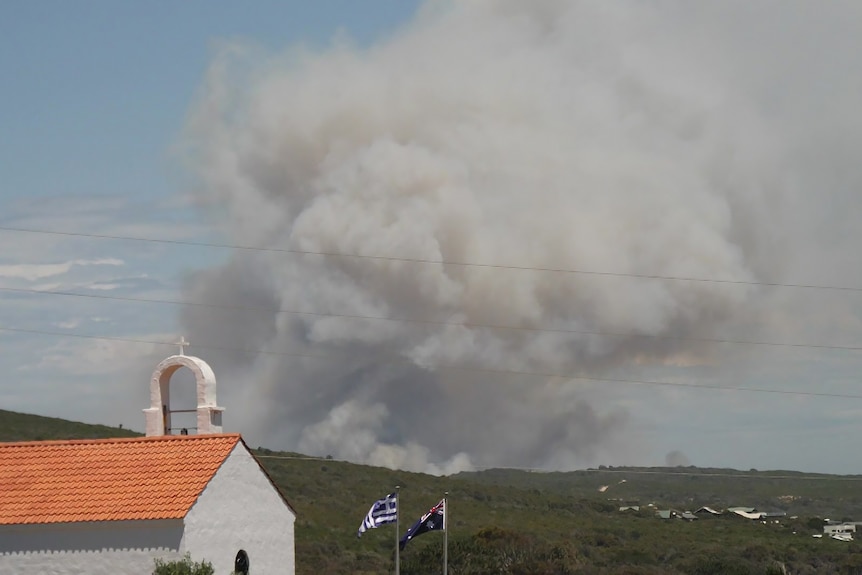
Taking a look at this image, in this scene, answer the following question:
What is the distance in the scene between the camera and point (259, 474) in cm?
3191

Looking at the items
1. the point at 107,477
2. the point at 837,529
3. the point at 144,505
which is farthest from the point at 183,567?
the point at 837,529

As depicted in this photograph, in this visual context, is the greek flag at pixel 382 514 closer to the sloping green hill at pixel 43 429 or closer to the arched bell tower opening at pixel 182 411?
the arched bell tower opening at pixel 182 411

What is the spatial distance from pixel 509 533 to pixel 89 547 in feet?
125

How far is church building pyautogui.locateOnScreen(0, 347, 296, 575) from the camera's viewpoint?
29.1m

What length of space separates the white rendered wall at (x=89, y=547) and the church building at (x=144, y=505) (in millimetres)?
23

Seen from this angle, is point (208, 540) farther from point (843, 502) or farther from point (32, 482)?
point (843, 502)

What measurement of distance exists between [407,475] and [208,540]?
78845mm

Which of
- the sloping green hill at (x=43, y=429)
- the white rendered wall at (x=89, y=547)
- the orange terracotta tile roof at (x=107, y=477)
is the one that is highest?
the sloping green hill at (x=43, y=429)

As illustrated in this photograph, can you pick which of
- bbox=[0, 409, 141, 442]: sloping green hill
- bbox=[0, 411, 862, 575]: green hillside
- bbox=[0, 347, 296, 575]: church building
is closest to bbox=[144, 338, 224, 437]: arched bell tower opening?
bbox=[0, 347, 296, 575]: church building

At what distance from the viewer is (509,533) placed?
6488 cm

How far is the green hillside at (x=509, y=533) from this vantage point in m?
61.4

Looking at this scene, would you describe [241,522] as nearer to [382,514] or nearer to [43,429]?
[382,514]

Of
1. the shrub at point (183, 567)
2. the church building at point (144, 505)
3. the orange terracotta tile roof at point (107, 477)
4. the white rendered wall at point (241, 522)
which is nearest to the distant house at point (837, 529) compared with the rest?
the white rendered wall at point (241, 522)

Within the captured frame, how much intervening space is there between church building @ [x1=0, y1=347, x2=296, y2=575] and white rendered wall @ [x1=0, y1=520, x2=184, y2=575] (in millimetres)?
23
